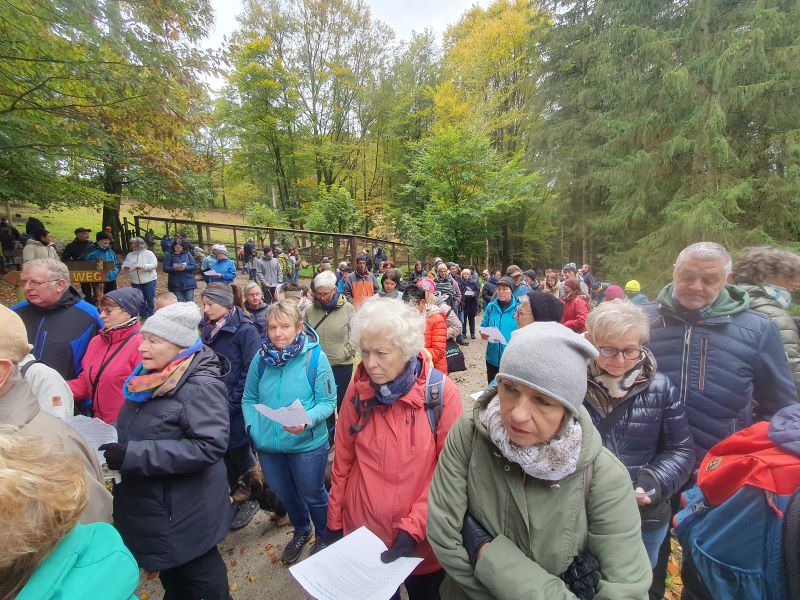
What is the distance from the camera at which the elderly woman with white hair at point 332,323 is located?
4.17 metres

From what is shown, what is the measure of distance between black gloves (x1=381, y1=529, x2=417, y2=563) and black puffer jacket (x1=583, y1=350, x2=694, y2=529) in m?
1.11

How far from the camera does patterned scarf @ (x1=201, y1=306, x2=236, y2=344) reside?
134 inches

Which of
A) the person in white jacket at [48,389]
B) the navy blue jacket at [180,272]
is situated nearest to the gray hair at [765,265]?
the person in white jacket at [48,389]

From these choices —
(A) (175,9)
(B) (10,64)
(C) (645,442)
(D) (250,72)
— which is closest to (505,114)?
(D) (250,72)

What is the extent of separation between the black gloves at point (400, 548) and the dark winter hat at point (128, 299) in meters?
2.55

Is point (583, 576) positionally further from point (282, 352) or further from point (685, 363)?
point (282, 352)

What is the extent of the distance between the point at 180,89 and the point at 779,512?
716 centimetres

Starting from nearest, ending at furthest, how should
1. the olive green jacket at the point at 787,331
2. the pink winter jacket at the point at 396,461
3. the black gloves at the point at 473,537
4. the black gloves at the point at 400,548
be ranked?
1. the black gloves at the point at 473,537
2. the black gloves at the point at 400,548
3. the pink winter jacket at the point at 396,461
4. the olive green jacket at the point at 787,331

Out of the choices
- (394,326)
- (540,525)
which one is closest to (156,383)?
(394,326)

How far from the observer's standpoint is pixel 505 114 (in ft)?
67.7

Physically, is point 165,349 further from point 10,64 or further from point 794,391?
point 10,64

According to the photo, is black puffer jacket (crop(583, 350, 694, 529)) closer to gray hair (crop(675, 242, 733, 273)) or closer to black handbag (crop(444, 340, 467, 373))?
gray hair (crop(675, 242, 733, 273))

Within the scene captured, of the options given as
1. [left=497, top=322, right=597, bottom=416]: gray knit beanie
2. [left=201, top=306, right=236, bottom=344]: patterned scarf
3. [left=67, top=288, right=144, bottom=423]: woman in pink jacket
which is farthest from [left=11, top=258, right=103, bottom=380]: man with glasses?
[left=497, top=322, right=597, bottom=416]: gray knit beanie

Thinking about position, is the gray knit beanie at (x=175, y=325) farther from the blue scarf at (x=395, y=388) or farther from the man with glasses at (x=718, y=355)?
the man with glasses at (x=718, y=355)
